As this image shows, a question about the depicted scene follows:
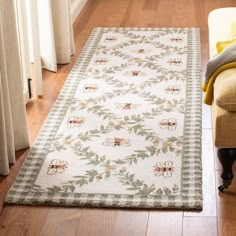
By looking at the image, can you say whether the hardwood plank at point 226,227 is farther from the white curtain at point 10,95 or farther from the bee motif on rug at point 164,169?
the white curtain at point 10,95

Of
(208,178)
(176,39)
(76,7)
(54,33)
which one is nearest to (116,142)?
(208,178)

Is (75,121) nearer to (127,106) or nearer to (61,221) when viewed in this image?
(127,106)

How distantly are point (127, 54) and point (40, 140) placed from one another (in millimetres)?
1159

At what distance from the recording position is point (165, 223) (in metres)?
2.15

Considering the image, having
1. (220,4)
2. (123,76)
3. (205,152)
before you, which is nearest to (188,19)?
(220,4)

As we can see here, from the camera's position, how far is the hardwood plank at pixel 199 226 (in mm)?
2092

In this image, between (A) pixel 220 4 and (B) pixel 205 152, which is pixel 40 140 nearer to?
(B) pixel 205 152

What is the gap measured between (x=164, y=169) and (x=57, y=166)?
454mm

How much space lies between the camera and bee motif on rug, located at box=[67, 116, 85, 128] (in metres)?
2.86

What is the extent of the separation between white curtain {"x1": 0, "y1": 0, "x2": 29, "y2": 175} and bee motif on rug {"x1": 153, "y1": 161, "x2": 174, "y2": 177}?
617 millimetres

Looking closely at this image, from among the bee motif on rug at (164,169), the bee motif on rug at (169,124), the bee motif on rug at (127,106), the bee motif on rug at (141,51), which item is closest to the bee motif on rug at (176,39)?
the bee motif on rug at (141,51)

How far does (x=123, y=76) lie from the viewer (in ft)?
11.1

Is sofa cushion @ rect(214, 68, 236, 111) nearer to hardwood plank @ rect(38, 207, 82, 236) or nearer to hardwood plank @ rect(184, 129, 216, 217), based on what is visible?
hardwood plank @ rect(184, 129, 216, 217)

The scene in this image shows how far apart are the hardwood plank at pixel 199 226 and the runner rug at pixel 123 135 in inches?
2.9
